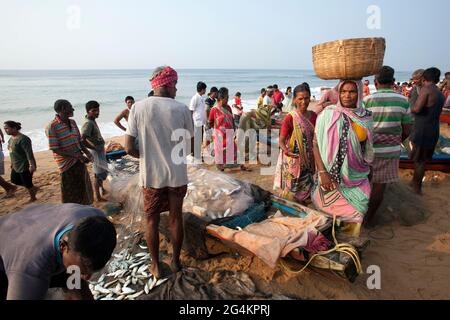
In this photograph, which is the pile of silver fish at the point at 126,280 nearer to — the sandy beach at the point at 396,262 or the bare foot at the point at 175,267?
the bare foot at the point at 175,267

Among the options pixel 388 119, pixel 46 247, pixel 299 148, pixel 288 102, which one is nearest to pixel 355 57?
pixel 388 119

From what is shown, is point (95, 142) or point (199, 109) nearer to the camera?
point (95, 142)

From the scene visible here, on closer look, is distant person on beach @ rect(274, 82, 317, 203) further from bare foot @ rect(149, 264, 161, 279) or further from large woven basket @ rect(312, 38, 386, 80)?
bare foot @ rect(149, 264, 161, 279)

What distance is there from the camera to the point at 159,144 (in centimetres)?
298

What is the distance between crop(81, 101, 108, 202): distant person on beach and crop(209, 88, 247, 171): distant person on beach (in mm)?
2716

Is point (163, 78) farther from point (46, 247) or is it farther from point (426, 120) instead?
point (426, 120)

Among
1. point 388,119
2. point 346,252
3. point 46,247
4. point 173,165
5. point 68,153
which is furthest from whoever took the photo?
point 68,153

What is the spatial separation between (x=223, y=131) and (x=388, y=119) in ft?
13.0

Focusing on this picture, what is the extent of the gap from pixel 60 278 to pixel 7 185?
6348mm

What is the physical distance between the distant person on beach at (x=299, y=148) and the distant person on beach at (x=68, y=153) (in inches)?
130

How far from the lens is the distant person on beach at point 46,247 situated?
4.97ft

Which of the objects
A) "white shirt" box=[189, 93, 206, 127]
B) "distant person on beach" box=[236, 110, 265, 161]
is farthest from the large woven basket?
"white shirt" box=[189, 93, 206, 127]
